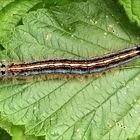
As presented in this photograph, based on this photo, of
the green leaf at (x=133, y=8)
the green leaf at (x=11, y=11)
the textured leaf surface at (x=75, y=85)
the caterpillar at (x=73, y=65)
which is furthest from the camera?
the green leaf at (x=11, y=11)

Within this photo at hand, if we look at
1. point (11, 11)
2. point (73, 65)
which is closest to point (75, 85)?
point (73, 65)

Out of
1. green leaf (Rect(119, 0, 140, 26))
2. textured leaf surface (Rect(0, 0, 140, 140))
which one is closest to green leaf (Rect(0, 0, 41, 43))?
textured leaf surface (Rect(0, 0, 140, 140))

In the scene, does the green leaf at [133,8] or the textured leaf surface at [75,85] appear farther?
the green leaf at [133,8]

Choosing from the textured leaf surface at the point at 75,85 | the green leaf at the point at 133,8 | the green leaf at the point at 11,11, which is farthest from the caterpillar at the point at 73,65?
the green leaf at the point at 11,11

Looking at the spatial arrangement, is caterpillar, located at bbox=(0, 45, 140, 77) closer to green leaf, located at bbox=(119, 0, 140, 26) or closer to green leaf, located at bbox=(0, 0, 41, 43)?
green leaf, located at bbox=(119, 0, 140, 26)

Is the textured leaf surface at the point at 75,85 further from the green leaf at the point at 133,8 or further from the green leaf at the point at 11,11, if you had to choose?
the green leaf at the point at 11,11

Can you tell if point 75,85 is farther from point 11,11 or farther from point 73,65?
point 11,11
